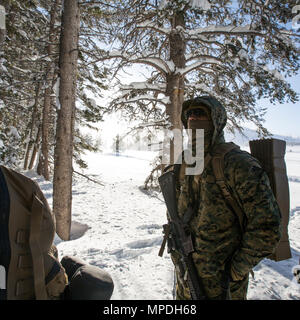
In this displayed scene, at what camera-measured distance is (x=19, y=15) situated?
26.2ft

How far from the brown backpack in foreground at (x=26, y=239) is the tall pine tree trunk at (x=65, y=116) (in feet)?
12.2

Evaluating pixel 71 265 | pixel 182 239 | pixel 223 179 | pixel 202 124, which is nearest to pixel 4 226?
pixel 71 265

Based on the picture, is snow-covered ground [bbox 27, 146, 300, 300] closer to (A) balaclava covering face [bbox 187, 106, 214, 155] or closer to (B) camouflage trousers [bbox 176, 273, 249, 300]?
(B) camouflage trousers [bbox 176, 273, 249, 300]

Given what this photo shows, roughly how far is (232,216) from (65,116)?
4.53 m

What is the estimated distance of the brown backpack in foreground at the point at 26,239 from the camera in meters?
1.32

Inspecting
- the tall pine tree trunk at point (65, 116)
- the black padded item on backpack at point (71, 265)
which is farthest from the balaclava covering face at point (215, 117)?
the tall pine tree trunk at point (65, 116)

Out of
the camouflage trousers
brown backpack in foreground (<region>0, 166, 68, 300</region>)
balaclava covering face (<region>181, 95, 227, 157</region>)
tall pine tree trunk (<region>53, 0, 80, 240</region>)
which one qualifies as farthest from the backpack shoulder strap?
tall pine tree trunk (<region>53, 0, 80, 240</region>)

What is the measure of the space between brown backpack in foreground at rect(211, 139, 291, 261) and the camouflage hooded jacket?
0.14 ft

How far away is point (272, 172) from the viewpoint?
5.43ft
